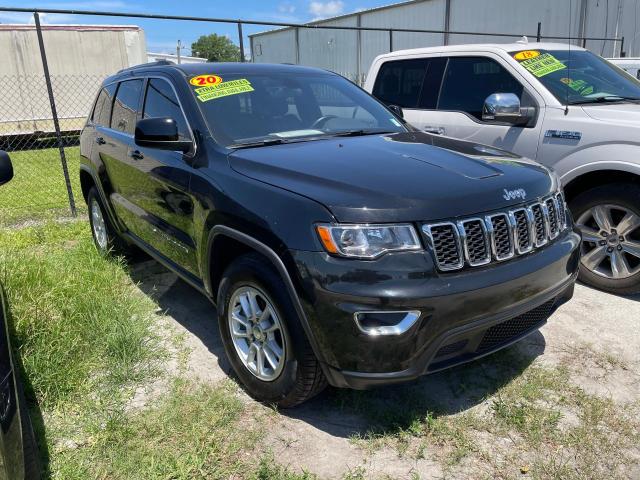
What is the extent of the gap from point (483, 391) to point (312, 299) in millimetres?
1302

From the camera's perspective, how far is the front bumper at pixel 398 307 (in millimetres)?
2219

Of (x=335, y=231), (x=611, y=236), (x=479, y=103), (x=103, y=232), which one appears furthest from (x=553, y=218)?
(x=103, y=232)

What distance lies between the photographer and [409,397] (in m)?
2.93

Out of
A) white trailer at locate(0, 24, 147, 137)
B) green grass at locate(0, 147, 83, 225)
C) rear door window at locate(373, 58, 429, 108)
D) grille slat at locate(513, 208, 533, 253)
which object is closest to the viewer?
grille slat at locate(513, 208, 533, 253)

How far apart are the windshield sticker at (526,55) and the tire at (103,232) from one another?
3.90m

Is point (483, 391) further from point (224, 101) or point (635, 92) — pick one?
point (635, 92)

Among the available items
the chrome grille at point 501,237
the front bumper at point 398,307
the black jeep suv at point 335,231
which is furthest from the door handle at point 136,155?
the chrome grille at point 501,237

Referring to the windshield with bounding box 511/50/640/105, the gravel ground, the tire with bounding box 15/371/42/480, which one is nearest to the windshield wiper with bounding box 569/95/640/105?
the windshield with bounding box 511/50/640/105

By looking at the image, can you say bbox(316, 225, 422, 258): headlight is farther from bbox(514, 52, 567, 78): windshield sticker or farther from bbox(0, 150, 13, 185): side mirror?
bbox(514, 52, 567, 78): windshield sticker

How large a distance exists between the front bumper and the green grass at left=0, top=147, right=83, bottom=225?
6015 mm

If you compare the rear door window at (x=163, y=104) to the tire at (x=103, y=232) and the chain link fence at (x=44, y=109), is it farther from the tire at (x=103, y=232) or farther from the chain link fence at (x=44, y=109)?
the chain link fence at (x=44, y=109)

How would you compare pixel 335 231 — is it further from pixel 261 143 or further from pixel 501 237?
pixel 261 143

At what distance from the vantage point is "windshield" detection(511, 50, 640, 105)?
4.54 meters

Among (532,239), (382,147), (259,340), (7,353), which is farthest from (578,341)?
(7,353)
